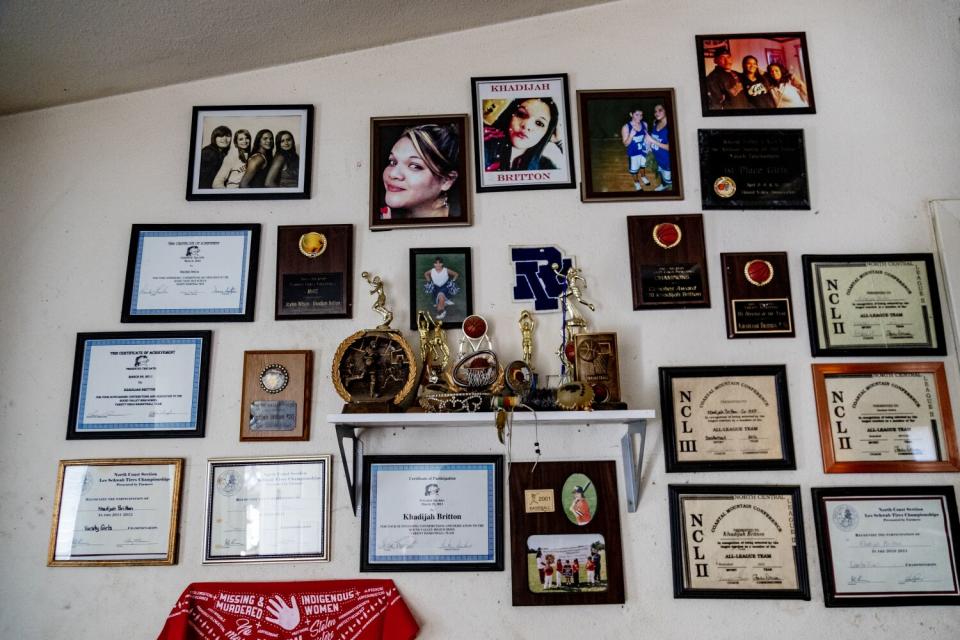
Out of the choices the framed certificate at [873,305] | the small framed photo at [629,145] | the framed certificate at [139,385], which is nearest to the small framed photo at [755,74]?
the small framed photo at [629,145]

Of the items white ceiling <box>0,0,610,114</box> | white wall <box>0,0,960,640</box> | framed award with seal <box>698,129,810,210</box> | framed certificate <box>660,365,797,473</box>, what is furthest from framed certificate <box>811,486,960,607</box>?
white ceiling <box>0,0,610,114</box>

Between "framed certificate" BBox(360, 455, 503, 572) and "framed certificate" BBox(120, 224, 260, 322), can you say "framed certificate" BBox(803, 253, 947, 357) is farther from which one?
"framed certificate" BBox(120, 224, 260, 322)

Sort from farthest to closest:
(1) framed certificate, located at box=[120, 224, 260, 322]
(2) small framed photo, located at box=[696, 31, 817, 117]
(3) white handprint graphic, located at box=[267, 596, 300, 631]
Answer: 1. (2) small framed photo, located at box=[696, 31, 817, 117]
2. (1) framed certificate, located at box=[120, 224, 260, 322]
3. (3) white handprint graphic, located at box=[267, 596, 300, 631]

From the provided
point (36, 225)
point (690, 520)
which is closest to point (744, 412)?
point (690, 520)

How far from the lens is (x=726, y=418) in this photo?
1.96 m

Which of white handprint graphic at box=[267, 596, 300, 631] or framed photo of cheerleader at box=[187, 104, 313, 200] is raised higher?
framed photo of cheerleader at box=[187, 104, 313, 200]

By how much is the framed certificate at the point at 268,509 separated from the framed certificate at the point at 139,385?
0.60 ft

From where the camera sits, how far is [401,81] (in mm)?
2215

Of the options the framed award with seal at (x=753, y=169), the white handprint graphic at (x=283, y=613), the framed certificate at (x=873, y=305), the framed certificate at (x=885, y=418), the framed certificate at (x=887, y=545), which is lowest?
the white handprint graphic at (x=283, y=613)

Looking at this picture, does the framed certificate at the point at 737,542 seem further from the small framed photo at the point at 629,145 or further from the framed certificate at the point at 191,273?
the framed certificate at the point at 191,273

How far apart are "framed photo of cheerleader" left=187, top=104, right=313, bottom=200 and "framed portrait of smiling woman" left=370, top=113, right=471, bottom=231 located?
237mm

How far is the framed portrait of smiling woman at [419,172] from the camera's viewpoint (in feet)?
6.90

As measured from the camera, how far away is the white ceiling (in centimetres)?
192

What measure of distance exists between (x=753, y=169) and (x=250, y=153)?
5.45ft
